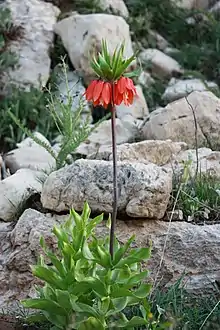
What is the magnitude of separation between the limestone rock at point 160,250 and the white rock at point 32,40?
9.23ft

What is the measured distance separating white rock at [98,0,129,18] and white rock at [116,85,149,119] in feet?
4.45

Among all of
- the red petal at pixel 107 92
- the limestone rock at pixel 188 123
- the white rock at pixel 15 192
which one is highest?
the red petal at pixel 107 92

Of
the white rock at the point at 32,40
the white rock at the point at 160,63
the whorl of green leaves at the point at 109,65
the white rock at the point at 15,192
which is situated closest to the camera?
the whorl of green leaves at the point at 109,65

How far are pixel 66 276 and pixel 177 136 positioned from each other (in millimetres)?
2460

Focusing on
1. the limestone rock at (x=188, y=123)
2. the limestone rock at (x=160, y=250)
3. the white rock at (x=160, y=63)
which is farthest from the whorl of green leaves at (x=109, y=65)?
the white rock at (x=160, y=63)

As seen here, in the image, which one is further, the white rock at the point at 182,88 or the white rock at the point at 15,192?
the white rock at the point at 182,88

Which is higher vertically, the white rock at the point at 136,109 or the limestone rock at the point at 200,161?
the limestone rock at the point at 200,161

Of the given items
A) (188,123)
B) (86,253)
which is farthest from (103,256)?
(188,123)

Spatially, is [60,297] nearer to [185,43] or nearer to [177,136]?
[177,136]

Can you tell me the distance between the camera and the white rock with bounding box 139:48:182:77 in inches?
284

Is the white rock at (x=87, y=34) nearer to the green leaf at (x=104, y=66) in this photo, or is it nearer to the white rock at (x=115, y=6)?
the white rock at (x=115, y=6)

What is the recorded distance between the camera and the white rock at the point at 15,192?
13.5ft

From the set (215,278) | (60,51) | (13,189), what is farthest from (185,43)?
(215,278)

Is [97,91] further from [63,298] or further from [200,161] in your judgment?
[200,161]
